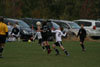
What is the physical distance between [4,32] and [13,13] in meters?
38.5

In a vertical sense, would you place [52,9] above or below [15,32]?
above

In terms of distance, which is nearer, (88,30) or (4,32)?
(4,32)

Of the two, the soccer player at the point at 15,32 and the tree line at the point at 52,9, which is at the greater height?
the tree line at the point at 52,9

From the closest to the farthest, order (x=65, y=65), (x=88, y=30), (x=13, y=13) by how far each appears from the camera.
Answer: (x=65, y=65), (x=88, y=30), (x=13, y=13)

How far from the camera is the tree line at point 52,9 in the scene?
2409 inches

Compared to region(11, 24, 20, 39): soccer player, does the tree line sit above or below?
above

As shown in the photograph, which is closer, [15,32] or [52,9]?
[15,32]

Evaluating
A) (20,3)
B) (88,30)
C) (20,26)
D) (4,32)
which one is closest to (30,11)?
(20,3)

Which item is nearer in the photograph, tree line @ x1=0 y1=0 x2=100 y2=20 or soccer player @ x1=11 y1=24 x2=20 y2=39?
soccer player @ x1=11 y1=24 x2=20 y2=39

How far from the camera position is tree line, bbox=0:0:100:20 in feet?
201

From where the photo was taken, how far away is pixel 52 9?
65875 mm

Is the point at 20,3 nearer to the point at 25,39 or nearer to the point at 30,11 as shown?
the point at 30,11

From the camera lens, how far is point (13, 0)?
200 ft

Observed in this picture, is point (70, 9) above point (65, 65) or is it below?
above
